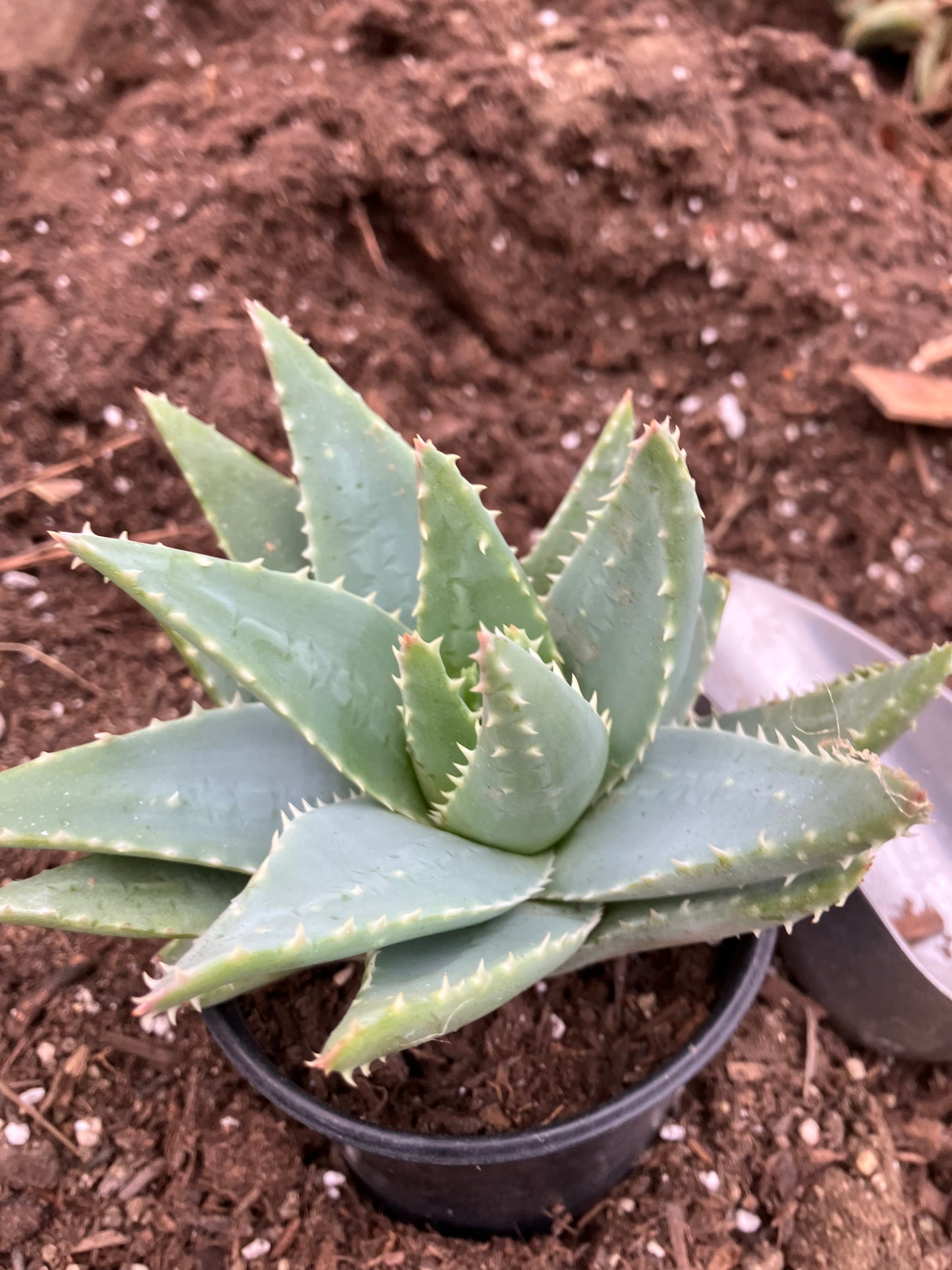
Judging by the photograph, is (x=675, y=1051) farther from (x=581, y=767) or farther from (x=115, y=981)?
(x=115, y=981)

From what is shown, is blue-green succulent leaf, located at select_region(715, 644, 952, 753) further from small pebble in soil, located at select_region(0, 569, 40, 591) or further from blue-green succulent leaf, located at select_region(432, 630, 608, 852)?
small pebble in soil, located at select_region(0, 569, 40, 591)

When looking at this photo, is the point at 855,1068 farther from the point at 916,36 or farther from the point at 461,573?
the point at 916,36

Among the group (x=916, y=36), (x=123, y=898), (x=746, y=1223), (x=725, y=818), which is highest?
(x=916, y=36)

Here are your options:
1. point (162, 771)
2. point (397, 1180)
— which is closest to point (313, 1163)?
point (397, 1180)

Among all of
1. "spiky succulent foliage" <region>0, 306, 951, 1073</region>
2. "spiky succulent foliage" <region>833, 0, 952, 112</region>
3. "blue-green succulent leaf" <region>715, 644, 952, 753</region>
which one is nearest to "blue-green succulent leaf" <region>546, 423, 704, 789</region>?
"spiky succulent foliage" <region>0, 306, 951, 1073</region>

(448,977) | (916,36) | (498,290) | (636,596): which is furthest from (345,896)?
(916,36)

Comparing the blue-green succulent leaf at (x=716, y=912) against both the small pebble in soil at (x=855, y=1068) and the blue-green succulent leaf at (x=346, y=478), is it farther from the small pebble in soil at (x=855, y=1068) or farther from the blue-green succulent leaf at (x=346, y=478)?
the small pebble in soil at (x=855, y=1068)

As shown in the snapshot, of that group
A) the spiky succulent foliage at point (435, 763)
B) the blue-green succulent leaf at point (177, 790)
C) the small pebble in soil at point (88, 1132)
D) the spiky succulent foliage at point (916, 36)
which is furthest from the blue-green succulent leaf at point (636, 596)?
the spiky succulent foliage at point (916, 36)

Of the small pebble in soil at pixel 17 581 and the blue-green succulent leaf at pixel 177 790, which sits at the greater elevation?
the blue-green succulent leaf at pixel 177 790
